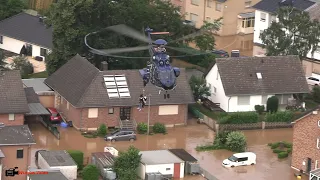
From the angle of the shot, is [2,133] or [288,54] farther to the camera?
[288,54]

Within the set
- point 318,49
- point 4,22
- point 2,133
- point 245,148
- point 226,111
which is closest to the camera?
point 2,133

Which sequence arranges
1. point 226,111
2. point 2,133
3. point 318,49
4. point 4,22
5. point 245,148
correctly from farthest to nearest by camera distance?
point 4,22, point 318,49, point 226,111, point 245,148, point 2,133

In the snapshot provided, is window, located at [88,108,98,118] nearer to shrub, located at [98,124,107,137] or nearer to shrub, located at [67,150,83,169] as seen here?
shrub, located at [98,124,107,137]

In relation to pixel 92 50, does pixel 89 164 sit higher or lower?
lower

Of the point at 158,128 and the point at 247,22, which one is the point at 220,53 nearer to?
the point at 247,22

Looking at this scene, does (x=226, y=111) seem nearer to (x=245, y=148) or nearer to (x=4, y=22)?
(x=245, y=148)

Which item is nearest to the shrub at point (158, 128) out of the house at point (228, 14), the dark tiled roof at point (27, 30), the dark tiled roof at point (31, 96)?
the dark tiled roof at point (31, 96)

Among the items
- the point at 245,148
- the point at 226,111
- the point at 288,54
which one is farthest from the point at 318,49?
the point at 245,148

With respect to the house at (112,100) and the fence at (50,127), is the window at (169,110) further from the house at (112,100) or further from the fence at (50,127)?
the fence at (50,127)
